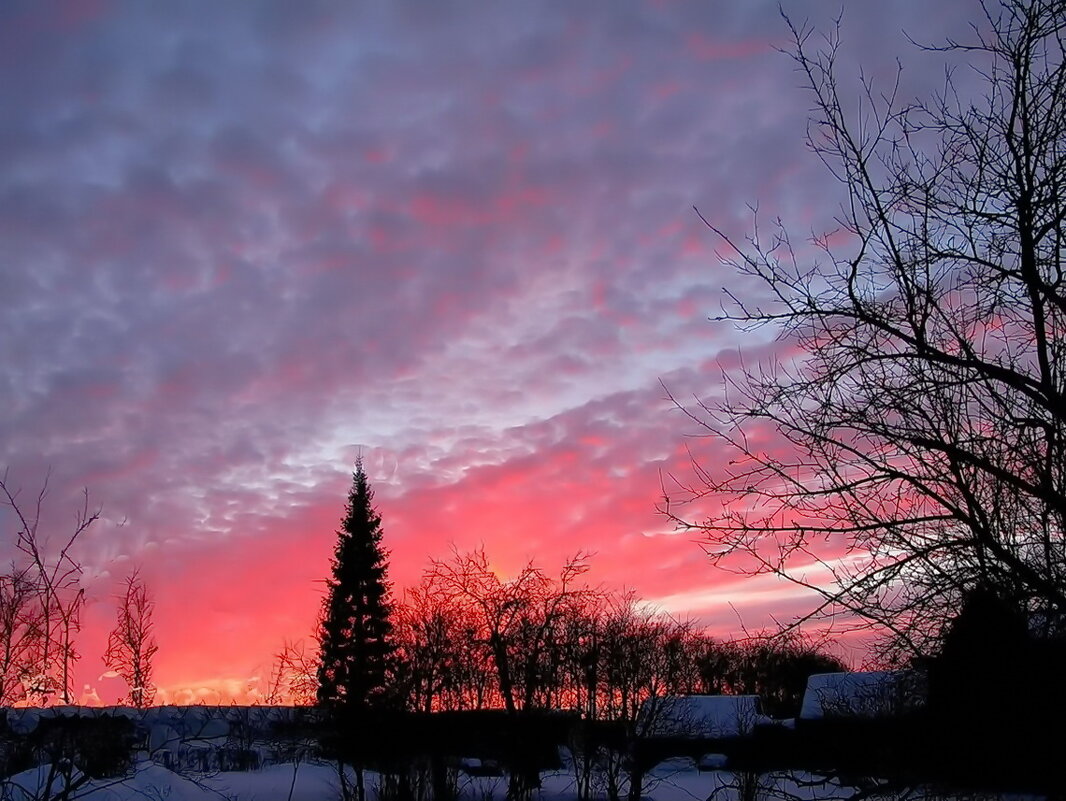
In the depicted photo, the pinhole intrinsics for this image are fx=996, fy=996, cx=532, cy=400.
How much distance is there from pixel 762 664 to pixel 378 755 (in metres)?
24.4

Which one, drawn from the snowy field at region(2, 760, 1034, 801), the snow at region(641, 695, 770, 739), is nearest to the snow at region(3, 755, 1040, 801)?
the snowy field at region(2, 760, 1034, 801)

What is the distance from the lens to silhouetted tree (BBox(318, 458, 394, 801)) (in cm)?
4387

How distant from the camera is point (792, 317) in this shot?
702 centimetres

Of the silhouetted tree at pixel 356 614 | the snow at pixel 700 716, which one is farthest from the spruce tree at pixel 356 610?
the snow at pixel 700 716

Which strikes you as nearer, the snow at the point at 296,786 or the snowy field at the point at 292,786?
the snowy field at the point at 292,786

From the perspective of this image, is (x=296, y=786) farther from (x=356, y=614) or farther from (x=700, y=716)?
(x=700, y=716)

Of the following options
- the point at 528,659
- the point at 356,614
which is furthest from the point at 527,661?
the point at 356,614

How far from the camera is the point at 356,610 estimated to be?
50625 millimetres

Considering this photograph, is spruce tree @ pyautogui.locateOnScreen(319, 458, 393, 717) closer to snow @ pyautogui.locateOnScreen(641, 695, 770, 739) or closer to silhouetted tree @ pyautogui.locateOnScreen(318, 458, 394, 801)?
silhouetted tree @ pyautogui.locateOnScreen(318, 458, 394, 801)

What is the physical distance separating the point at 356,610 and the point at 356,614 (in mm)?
206

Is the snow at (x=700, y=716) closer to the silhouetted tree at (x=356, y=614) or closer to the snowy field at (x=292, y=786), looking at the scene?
the snowy field at (x=292, y=786)

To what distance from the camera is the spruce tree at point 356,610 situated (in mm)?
45812

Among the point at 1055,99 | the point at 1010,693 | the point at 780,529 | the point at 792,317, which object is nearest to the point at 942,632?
the point at 1010,693

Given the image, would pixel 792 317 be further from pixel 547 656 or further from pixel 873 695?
pixel 547 656
